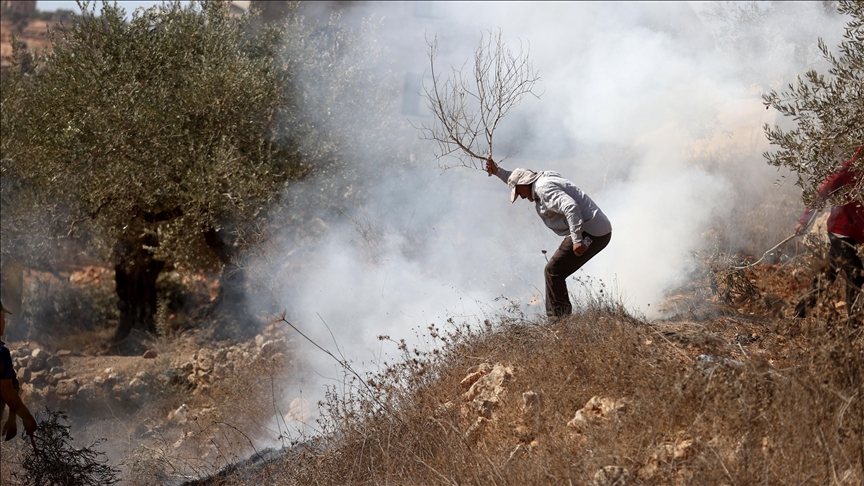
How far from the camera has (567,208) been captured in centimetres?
503

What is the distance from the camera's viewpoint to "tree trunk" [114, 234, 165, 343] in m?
10.3

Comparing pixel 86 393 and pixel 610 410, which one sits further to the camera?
pixel 86 393

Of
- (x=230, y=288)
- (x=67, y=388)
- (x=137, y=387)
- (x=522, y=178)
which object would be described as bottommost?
(x=522, y=178)

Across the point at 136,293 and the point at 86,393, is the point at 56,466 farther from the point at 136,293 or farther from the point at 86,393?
the point at 136,293

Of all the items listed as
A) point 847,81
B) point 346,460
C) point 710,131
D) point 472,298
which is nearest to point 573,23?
point 710,131

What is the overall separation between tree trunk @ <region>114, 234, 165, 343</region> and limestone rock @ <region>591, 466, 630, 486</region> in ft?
27.2

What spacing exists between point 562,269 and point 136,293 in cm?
759

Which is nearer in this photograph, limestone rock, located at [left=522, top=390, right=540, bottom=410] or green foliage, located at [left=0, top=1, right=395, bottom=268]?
limestone rock, located at [left=522, top=390, right=540, bottom=410]

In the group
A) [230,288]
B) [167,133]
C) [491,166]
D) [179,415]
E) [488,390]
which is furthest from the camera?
[230,288]

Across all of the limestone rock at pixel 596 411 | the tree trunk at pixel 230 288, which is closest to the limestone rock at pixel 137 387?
the tree trunk at pixel 230 288

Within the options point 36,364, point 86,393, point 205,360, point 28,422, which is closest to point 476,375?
point 28,422

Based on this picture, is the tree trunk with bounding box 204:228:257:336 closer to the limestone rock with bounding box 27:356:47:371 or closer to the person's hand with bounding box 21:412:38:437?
the limestone rock with bounding box 27:356:47:371

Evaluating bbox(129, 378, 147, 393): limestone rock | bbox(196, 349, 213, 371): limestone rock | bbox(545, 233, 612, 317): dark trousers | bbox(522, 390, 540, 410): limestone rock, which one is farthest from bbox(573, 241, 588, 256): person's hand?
bbox(129, 378, 147, 393): limestone rock

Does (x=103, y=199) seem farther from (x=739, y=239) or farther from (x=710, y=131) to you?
(x=710, y=131)
